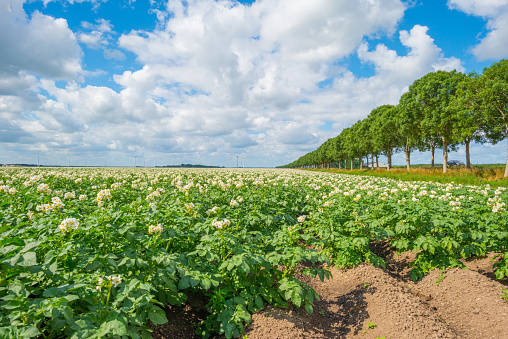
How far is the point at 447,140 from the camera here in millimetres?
33500

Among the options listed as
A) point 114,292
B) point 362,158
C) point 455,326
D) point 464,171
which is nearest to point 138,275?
point 114,292

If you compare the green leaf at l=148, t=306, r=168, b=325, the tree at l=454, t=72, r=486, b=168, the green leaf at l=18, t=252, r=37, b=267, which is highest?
the tree at l=454, t=72, r=486, b=168

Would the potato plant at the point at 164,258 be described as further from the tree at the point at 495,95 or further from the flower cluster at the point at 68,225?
the tree at the point at 495,95

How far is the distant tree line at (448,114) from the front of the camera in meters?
24.5

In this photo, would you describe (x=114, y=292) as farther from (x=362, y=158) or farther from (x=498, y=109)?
(x=362, y=158)

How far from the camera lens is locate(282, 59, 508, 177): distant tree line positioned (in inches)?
966

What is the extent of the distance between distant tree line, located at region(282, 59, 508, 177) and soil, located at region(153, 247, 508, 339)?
27306 millimetres

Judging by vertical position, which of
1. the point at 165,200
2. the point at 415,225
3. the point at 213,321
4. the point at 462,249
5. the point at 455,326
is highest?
the point at 165,200

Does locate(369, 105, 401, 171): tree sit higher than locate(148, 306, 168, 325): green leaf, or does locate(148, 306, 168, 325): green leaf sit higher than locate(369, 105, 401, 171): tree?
locate(369, 105, 401, 171): tree

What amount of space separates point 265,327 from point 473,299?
440 cm

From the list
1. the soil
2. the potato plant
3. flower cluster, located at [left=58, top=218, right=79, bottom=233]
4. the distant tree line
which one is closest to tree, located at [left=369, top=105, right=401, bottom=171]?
the distant tree line

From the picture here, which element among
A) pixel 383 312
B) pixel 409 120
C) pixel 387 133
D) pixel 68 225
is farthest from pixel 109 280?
pixel 387 133

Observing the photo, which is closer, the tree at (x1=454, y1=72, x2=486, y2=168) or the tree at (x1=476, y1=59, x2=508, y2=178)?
the tree at (x1=476, y1=59, x2=508, y2=178)

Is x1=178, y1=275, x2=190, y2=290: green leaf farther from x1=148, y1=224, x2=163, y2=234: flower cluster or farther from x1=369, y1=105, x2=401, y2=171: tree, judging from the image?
x1=369, y1=105, x2=401, y2=171: tree
